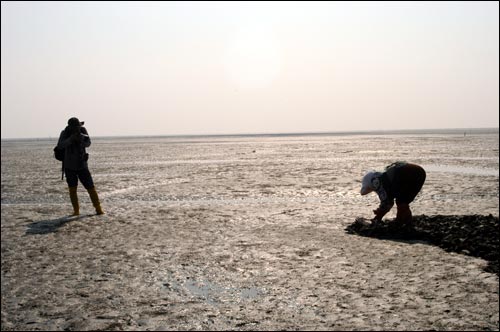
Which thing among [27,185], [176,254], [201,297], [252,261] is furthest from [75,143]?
[27,185]

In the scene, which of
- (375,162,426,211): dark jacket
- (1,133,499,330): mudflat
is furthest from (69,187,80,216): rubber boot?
(375,162,426,211): dark jacket

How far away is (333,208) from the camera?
37.4 feet

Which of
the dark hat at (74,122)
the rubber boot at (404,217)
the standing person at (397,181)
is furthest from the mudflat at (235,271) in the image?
the dark hat at (74,122)

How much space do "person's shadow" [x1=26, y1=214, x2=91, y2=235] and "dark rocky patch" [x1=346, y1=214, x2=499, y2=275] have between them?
5.66 meters

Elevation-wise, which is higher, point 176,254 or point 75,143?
point 75,143

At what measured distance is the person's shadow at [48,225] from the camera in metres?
9.09

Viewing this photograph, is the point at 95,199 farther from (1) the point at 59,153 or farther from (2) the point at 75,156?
(1) the point at 59,153

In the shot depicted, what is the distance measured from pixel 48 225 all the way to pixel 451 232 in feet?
24.9

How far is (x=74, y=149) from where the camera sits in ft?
32.6

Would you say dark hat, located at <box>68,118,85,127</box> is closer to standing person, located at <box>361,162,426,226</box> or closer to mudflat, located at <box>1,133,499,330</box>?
mudflat, located at <box>1,133,499,330</box>

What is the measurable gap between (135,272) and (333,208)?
622 centimetres

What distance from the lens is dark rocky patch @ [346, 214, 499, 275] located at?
660 cm

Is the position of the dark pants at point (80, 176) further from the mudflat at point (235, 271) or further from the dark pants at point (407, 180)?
the dark pants at point (407, 180)

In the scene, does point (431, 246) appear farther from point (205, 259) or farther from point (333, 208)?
point (333, 208)
